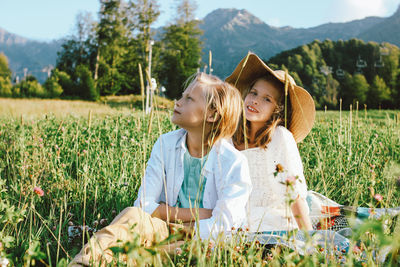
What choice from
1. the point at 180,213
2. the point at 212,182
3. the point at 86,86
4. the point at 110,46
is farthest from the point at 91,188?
the point at 110,46

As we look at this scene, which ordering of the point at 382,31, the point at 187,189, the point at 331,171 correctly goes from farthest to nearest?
the point at 382,31 < the point at 331,171 < the point at 187,189

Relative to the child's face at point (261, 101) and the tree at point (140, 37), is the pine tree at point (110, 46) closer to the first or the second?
the tree at point (140, 37)

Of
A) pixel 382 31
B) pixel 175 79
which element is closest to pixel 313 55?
pixel 175 79

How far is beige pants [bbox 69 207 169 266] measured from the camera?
1.30 m

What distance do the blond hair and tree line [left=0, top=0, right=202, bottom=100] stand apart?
120 ft

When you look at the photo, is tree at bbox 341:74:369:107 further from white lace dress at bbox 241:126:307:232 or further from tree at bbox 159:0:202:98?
white lace dress at bbox 241:126:307:232

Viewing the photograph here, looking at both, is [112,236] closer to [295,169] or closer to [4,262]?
[4,262]

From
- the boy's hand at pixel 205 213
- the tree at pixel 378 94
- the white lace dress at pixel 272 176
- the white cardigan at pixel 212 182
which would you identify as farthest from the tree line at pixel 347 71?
the boy's hand at pixel 205 213

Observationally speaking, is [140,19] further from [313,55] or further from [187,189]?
[313,55]

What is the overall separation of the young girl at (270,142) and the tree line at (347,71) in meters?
61.5

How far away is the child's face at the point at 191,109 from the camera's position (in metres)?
2.04

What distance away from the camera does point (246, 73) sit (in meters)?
2.83

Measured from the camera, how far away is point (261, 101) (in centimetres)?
254

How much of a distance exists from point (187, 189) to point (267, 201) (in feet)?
2.14
